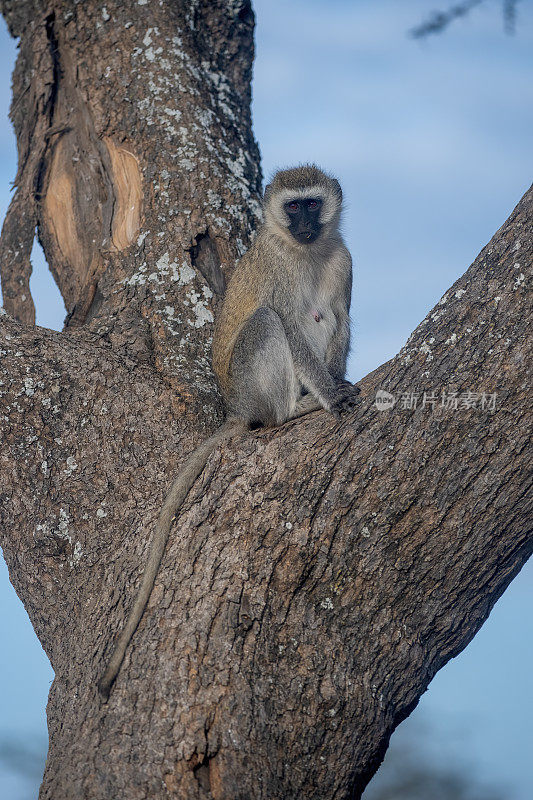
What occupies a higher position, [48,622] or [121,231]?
[121,231]

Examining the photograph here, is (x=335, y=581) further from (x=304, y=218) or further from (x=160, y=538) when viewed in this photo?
(x=304, y=218)

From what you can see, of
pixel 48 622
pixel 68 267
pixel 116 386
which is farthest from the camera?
pixel 68 267

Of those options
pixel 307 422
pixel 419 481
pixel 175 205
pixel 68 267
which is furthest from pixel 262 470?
pixel 68 267

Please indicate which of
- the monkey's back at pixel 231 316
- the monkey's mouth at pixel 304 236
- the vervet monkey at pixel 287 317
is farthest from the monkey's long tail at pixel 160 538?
the monkey's mouth at pixel 304 236

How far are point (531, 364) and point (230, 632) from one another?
1.59m

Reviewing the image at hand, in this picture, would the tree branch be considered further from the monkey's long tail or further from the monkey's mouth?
the monkey's mouth

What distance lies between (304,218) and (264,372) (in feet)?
3.61

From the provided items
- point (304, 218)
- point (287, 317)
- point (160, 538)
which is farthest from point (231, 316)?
point (160, 538)

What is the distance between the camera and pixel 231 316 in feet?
15.1

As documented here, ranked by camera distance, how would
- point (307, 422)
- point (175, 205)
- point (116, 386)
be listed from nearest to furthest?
point (307, 422)
point (116, 386)
point (175, 205)

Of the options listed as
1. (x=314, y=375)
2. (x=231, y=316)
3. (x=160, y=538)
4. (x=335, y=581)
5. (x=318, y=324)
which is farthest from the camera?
(x=318, y=324)

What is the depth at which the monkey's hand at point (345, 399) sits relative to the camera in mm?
3840

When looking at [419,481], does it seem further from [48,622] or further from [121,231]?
[121,231]

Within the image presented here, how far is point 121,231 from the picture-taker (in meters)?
5.10
